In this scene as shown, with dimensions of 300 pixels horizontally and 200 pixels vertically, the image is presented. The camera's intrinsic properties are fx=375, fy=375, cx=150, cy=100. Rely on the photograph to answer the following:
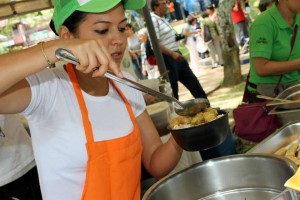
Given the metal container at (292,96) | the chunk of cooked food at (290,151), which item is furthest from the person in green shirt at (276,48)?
the chunk of cooked food at (290,151)

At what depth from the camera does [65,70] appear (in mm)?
1295

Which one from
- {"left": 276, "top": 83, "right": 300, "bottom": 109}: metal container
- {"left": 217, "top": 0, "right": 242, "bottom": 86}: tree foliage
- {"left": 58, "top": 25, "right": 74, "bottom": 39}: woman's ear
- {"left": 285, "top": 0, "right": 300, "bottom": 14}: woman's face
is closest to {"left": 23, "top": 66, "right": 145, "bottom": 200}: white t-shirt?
{"left": 58, "top": 25, "right": 74, "bottom": 39}: woman's ear

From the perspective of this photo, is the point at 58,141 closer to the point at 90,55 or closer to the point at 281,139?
the point at 90,55

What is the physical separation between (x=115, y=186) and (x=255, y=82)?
1.53 meters

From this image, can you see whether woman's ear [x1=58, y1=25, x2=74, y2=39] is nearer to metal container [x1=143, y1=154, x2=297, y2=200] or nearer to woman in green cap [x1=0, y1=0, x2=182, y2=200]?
woman in green cap [x1=0, y1=0, x2=182, y2=200]

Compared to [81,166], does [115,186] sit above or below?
below

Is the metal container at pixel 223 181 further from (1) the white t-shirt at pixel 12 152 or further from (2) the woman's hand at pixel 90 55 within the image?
(1) the white t-shirt at pixel 12 152

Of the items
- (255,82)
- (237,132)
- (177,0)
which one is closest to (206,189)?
(237,132)

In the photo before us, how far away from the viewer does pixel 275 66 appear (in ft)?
7.48

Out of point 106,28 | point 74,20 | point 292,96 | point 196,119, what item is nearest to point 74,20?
point 74,20

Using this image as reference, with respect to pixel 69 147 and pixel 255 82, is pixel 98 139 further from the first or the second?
pixel 255 82

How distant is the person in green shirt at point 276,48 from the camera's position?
90.6 inches

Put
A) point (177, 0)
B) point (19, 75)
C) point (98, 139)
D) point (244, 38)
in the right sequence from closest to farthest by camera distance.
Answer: point (19, 75), point (98, 139), point (244, 38), point (177, 0)

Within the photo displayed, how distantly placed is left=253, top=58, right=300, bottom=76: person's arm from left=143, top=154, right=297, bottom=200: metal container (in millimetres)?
1342
